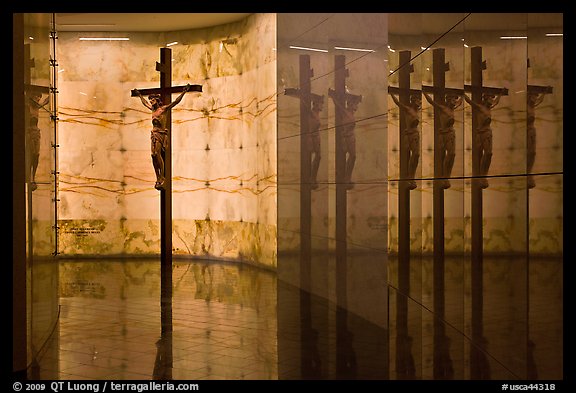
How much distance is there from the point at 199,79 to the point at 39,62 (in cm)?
813

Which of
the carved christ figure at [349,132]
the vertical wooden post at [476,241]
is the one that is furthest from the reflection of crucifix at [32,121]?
the vertical wooden post at [476,241]

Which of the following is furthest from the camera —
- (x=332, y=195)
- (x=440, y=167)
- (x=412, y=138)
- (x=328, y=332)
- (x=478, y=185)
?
(x=332, y=195)

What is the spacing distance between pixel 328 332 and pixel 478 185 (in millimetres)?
2554

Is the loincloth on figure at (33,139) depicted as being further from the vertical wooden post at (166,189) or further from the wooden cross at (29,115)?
the vertical wooden post at (166,189)

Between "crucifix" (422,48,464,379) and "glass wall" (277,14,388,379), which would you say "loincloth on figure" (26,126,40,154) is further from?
"crucifix" (422,48,464,379)

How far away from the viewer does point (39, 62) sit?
6.15 meters

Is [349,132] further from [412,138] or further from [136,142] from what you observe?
[136,142]

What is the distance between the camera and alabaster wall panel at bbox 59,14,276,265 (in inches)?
549

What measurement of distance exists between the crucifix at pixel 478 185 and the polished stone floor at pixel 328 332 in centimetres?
3

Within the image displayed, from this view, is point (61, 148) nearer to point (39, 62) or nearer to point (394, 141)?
Result: point (39, 62)

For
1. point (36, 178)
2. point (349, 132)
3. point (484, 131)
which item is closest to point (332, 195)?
point (349, 132)

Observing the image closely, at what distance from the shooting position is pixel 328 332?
6848 mm

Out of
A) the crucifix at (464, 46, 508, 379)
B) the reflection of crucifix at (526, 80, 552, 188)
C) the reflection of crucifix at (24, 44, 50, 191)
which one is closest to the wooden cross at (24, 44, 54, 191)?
the reflection of crucifix at (24, 44, 50, 191)

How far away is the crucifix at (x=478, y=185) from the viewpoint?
4695 mm
